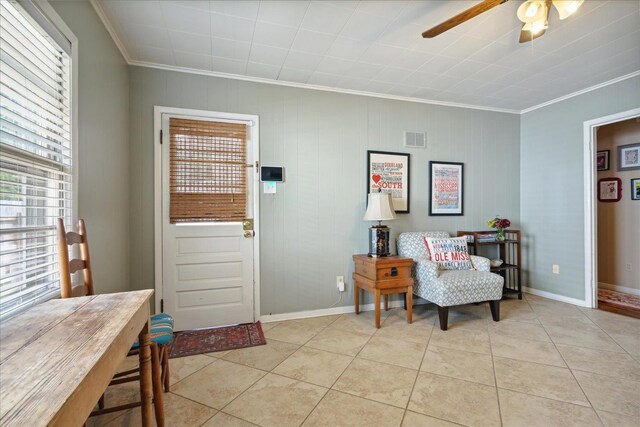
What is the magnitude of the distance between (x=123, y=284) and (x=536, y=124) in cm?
508

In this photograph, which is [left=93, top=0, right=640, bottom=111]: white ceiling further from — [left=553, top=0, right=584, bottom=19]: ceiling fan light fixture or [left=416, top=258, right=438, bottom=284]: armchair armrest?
[left=416, top=258, right=438, bottom=284]: armchair armrest

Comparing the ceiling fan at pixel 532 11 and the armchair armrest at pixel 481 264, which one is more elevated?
the ceiling fan at pixel 532 11

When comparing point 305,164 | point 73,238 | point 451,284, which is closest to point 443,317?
point 451,284

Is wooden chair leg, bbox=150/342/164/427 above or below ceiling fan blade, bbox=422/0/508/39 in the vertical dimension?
below

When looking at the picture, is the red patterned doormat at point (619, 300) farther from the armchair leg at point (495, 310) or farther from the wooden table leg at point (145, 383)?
the wooden table leg at point (145, 383)

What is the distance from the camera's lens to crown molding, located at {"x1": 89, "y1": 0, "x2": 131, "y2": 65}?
189cm

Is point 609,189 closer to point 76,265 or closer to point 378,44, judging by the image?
point 378,44

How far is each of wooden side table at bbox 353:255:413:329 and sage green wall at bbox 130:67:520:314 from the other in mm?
399

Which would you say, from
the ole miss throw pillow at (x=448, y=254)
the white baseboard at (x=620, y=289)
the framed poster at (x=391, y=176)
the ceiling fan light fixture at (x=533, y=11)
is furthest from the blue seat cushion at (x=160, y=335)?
the white baseboard at (x=620, y=289)

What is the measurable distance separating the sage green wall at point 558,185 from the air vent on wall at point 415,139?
1.61m

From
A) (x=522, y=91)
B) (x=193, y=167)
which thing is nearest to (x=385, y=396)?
(x=193, y=167)

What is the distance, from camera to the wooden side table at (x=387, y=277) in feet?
9.15

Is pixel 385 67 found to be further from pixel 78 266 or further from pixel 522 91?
pixel 78 266

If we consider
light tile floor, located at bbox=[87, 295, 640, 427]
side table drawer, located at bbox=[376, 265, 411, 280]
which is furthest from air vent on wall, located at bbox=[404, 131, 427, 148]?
light tile floor, located at bbox=[87, 295, 640, 427]
